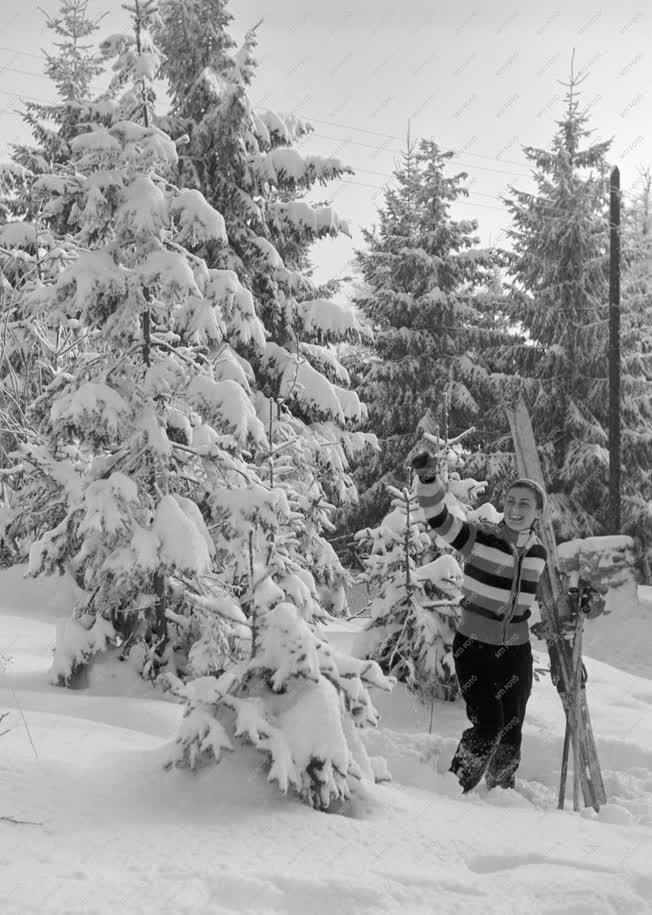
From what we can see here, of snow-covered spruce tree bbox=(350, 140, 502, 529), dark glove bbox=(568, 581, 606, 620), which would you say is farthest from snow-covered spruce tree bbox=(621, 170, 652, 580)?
dark glove bbox=(568, 581, 606, 620)

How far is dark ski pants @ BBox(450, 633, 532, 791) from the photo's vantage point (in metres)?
4.64

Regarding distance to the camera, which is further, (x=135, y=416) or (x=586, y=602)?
(x=135, y=416)

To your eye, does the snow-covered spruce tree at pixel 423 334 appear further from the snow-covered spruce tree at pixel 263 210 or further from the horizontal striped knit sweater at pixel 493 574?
the horizontal striped knit sweater at pixel 493 574

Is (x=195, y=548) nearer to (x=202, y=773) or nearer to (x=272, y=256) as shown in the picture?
(x=202, y=773)

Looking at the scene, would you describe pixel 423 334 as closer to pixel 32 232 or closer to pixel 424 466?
pixel 32 232

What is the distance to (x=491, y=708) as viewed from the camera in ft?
15.3

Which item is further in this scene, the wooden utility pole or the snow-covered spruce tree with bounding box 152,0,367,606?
the wooden utility pole

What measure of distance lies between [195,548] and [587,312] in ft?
54.6

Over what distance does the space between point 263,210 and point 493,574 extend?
1033cm

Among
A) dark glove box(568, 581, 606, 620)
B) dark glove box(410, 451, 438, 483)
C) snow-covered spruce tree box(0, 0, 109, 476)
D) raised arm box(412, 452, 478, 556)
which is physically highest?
snow-covered spruce tree box(0, 0, 109, 476)

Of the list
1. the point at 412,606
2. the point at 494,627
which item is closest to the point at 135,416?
the point at 412,606

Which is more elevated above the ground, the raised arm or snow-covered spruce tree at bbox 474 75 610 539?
snow-covered spruce tree at bbox 474 75 610 539

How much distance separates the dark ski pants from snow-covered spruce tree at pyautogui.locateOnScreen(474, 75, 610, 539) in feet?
47.0

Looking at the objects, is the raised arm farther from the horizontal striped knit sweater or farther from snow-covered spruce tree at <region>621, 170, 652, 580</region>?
snow-covered spruce tree at <region>621, 170, 652, 580</region>
